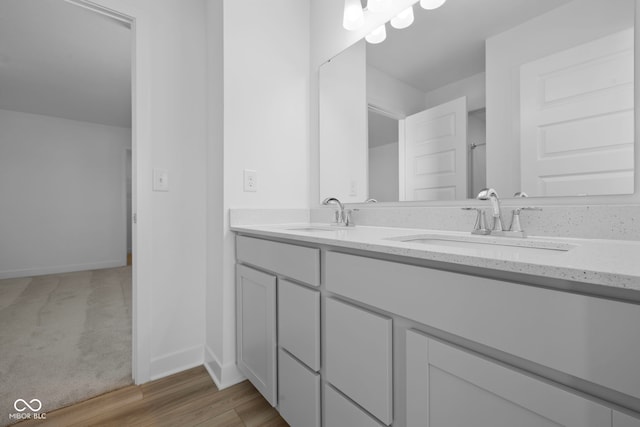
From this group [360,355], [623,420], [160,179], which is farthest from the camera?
[160,179]

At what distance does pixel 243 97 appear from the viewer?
5.19ft

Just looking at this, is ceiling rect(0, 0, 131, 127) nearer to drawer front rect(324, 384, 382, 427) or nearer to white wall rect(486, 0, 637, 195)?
white wall rect(486, 0, 637, 195)

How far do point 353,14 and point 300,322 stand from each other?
1.51 meters

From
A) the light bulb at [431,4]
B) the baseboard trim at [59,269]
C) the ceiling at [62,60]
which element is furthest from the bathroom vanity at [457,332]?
the baseboard trim at [59,269]

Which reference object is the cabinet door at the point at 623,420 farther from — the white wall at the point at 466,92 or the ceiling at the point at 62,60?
the ceiling at the point at 62,60

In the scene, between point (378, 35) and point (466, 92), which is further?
point (378, 35)

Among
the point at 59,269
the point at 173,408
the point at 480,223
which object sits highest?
the point at 480,223

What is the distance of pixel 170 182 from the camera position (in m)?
1.62

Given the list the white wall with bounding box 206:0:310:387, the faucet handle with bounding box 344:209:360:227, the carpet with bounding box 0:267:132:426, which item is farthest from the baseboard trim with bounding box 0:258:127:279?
the faucet handle with bounding box 344:209:360:227

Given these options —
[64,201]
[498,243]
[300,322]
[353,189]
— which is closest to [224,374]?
[300,322]

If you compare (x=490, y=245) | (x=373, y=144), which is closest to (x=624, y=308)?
(x=490, y=245)

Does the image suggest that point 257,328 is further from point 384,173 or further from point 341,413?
point 384,173

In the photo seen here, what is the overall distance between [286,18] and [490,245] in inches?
69.0

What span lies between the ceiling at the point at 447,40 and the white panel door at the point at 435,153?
134 mm
